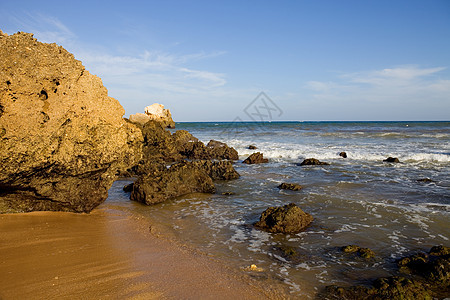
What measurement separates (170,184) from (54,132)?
3.55m

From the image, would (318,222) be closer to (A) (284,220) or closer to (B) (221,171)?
(A) (284,220)

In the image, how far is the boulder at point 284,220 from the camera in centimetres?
534

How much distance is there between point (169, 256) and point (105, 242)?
43.2 inches

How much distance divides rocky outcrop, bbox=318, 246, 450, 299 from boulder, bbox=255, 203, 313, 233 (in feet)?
6.04

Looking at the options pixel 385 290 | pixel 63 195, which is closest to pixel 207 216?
pixel 63 195

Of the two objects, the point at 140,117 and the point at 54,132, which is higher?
the point at 140,117

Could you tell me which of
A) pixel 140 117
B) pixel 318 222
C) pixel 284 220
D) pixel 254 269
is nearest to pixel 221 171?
pixel 318 222

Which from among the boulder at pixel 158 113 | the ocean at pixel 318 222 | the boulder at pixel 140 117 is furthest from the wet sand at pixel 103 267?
the boulder at pixel 158 113

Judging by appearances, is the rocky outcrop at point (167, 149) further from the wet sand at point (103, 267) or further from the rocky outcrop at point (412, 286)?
the rocky outcrop at point (412, 286)

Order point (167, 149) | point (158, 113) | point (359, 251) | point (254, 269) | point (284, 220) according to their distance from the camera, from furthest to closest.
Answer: point (158, 113) → point (167, 149) → point (284, 220) → point (359, 251) → point (254, 269)

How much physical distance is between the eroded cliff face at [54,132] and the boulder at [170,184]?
1.48 m

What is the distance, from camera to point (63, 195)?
538 cm

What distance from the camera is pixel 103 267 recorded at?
11.9 feet

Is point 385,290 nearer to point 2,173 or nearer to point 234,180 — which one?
point 2,173
